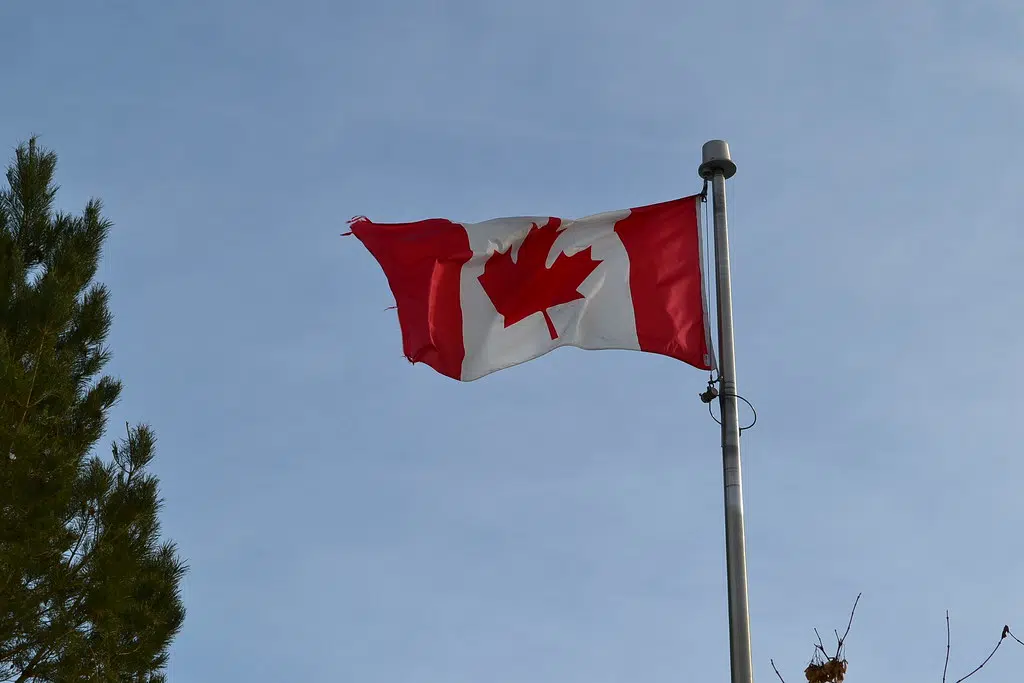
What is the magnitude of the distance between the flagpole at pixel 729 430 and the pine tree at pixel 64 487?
8.39 metres

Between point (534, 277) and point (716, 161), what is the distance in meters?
1.70

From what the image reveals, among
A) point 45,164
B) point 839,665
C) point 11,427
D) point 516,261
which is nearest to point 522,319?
point 516,261

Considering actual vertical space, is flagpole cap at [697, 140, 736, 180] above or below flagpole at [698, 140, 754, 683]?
above

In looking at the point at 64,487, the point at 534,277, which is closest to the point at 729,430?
the point at 534,277

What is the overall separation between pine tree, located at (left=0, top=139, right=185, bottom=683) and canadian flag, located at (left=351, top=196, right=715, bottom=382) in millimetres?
5921

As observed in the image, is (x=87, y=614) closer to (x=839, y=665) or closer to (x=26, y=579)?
(x=26, y=579)

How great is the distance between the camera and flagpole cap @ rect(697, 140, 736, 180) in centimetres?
1006

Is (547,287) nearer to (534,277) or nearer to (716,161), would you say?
(534,277)

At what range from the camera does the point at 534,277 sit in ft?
35.0

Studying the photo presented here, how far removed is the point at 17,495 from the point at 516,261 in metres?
6.90

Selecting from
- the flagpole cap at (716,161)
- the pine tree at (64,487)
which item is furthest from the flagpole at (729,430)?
the pine tree at (64,487)

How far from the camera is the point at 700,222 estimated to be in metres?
10.3

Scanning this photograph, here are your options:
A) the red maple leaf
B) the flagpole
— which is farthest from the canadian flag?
the flagpole

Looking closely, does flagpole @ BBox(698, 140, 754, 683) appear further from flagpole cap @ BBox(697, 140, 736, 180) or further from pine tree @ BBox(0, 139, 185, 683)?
pine tree @ BBox(0, 139, 185, 683)
